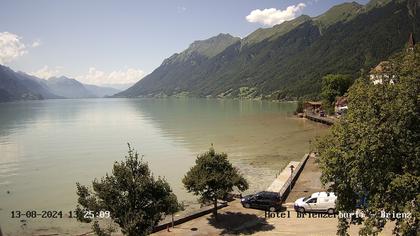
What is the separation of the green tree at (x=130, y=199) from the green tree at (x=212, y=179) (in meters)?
7.37

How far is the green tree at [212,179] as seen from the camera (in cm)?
2978

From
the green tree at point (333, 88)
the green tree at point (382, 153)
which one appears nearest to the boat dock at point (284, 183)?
the green tree at point (382, 153)

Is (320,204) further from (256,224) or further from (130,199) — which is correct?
(130,199)

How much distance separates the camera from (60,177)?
55.8 m

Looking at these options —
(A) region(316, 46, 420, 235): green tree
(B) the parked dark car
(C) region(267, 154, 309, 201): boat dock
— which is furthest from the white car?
(A) region(316, 46, 420, 235): green tree

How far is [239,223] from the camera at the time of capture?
29.8 m

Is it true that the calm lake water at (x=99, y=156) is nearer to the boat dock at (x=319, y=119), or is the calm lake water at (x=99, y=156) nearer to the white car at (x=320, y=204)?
the boat dock at (x=319, y=119)

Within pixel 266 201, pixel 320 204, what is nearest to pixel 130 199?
pixel 266 201

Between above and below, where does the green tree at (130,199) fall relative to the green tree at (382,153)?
below

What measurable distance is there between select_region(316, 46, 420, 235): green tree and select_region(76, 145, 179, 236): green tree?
9737mm

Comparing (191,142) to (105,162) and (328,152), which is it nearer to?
(105,162)

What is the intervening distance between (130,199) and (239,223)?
10978 mm

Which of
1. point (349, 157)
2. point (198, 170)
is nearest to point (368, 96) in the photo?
point (349, 157)

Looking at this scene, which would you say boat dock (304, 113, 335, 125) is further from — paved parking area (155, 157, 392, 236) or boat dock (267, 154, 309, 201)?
paved parking area (155, 157, 392, 236)
